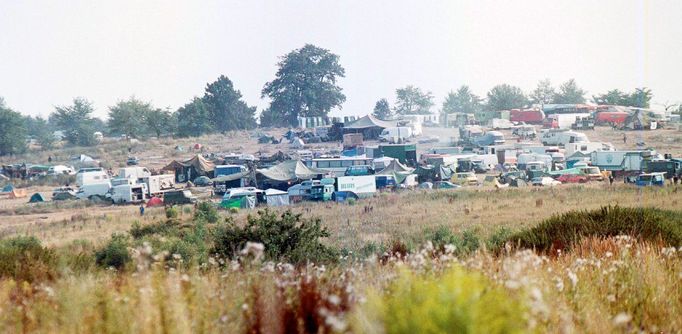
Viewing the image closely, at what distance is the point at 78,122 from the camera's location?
10288 cm

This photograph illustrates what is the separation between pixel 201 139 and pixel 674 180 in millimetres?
56268

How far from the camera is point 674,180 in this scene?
45.2m

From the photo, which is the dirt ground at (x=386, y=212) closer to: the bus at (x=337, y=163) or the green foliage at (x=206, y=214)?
the green foliage at (x=206, y=214)

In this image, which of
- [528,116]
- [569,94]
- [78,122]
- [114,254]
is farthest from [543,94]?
[114,254]

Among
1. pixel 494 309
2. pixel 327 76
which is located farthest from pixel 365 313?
pixel 327 76

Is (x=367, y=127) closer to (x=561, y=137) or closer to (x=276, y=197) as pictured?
(x=561, y=137)

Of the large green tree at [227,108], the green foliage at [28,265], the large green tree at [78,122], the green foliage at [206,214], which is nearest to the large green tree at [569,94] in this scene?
the large green tree at [227,108]

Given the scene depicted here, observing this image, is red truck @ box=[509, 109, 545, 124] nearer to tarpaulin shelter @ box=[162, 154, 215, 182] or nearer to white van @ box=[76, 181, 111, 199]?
tarpaulin shelter @ box=[162, 154, 215, 182]

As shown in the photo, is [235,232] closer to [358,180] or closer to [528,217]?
[528,217]

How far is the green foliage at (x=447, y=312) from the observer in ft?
11.7

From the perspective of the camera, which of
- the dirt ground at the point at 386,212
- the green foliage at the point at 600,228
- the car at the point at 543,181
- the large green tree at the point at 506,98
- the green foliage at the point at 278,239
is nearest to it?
the green foliage at the point at 600,228

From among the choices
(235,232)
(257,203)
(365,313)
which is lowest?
(257,203)

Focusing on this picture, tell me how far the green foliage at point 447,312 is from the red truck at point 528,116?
85526mm

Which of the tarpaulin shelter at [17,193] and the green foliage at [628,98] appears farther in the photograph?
the green foliage at [628,98]
